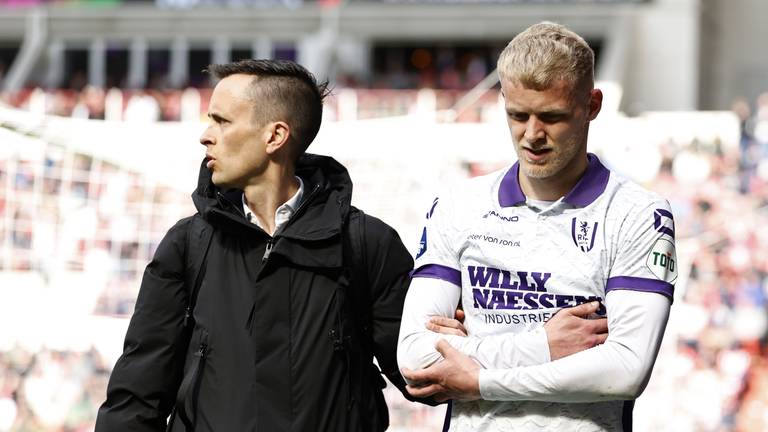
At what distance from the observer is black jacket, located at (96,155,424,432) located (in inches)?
133

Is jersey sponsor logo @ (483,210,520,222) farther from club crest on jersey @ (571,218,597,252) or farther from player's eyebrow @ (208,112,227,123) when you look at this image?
player's eyebrow @ (208,112,227,123)

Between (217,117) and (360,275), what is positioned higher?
(217,117)

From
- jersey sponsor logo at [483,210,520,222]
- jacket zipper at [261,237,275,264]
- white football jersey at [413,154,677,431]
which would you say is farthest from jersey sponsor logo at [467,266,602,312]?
jacket zipper at [261,237,275,264]

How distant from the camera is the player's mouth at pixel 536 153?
3.03m

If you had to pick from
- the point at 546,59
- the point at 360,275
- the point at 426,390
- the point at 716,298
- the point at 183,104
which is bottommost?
the point at 716,298

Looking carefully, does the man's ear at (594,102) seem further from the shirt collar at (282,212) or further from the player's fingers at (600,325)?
the shirt collar at (282,212)

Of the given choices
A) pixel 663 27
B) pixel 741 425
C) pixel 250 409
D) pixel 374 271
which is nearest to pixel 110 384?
pixel 250 409

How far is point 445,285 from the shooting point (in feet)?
10.4

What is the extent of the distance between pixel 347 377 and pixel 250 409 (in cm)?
24

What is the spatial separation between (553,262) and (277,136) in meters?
0.87

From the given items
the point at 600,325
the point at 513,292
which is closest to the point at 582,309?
the point at 600,325

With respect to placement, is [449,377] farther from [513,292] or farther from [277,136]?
[277,136]

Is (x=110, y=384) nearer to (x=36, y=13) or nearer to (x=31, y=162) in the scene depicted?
(x=31, y=162)

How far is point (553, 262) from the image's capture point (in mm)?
3041
